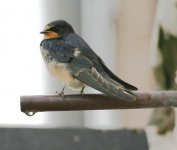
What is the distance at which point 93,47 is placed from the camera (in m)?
2.26

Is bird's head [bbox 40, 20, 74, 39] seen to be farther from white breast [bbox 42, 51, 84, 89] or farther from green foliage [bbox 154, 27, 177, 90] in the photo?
green foliage [bbox 154, 27, 177, 90]

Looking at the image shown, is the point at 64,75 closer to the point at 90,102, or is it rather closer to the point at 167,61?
the point at 90,102

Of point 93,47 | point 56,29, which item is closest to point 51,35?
point 56,29

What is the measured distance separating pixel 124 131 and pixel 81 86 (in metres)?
0.81

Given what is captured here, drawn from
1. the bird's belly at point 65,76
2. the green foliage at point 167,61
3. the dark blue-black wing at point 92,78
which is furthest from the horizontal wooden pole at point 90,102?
the green foliage at point 167,61

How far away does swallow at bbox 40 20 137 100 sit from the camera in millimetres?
1421

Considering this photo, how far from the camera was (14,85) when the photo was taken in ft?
7.52

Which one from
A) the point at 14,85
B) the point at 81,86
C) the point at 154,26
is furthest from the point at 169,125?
the point at 81,86

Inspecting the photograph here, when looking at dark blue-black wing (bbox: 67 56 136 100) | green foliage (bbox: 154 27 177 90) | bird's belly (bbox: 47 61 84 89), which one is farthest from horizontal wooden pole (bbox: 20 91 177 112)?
green foliage (bbox: 154 27 177 90)

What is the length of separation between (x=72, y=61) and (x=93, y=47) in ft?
2.56

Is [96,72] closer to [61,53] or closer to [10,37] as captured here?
[61,53]

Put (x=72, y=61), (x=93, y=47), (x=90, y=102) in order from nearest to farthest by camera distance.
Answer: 1. (x=90, y=102)
2. (x=72, y=61)
3. (x=93, y=47)

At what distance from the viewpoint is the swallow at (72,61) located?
4.66 ft

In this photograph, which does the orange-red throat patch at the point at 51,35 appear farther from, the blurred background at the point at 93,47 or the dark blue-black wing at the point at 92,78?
the blurred background at the point at 93,47
